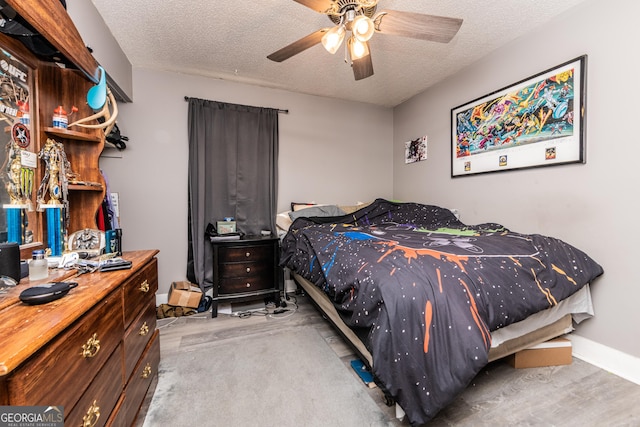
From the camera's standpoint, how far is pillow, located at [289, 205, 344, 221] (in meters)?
2.95

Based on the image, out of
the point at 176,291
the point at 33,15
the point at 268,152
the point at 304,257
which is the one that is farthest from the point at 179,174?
the point at 33,15

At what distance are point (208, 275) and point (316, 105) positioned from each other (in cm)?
250

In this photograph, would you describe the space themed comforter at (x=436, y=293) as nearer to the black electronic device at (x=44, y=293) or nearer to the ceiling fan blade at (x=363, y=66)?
the black electronic device at (x=44, y=293)

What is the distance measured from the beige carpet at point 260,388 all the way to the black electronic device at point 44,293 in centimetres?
93

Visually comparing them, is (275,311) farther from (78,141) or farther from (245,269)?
(78,141)

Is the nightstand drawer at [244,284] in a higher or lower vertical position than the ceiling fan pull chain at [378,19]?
lower

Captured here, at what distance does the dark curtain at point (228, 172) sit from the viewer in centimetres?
282

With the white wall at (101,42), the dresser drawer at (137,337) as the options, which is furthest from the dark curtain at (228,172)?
the dresser drawer at (137,337)

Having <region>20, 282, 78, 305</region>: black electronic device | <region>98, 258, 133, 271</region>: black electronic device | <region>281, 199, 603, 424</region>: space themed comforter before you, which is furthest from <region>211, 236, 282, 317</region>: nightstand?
<region>20, 282, 78, 305</region>: black electronic device

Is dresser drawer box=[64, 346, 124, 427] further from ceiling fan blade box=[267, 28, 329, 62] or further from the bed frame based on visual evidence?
ceiling fan blade box=[267, 28, 329, 62]

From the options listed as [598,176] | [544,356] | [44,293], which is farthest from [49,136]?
[598,176]

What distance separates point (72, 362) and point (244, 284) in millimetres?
1931

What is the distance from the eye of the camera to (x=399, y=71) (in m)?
2.82

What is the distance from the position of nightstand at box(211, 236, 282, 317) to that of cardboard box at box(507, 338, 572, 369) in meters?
2.05
